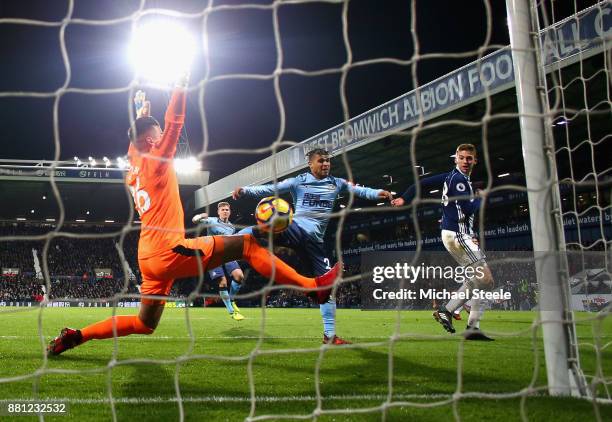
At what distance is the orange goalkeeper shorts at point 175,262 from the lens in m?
3.74

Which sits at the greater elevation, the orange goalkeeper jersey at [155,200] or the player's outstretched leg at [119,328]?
the orange goalkeeper jersey at [155,200]

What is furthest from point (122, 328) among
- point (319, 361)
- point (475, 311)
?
point (475, 311)

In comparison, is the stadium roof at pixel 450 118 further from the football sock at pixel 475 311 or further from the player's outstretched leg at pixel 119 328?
the player's outstretched leg at pixel 119 328

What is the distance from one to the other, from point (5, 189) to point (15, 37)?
7177 mm

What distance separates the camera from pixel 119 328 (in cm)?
405

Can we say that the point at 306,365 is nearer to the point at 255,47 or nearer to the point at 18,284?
the point at 255,47

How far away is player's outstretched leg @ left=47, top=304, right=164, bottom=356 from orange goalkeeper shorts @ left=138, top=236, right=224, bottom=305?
80 mm

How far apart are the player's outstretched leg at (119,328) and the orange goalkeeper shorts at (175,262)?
0.26 ft

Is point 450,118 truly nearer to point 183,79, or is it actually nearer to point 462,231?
point 462,231

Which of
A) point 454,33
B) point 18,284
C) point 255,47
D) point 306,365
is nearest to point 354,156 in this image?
point 454,33

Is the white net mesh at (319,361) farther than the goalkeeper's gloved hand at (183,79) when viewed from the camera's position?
No

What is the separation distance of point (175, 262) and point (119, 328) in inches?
30.4

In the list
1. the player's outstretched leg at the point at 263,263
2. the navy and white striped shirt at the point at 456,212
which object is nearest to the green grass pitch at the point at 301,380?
the player's outstretched leg at the point at 263,263

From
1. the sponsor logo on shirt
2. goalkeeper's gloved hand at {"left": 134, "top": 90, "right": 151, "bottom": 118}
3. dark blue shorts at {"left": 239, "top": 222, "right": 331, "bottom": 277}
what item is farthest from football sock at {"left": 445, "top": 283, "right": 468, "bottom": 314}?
goalkeeper's gloved hand at {"left": 134, "top": 90, "right": 151, "bottom": 118}
